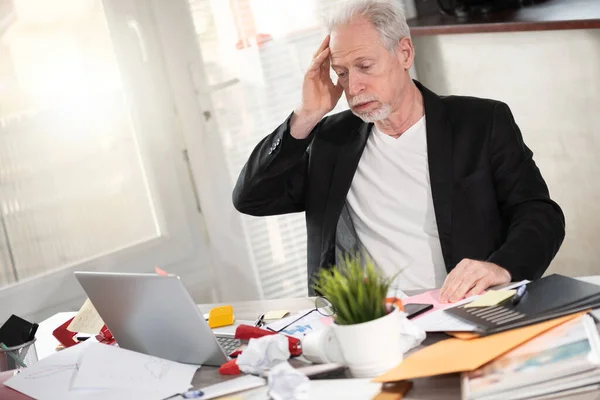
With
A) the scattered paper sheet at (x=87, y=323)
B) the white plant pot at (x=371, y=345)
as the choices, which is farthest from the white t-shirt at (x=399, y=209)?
the white plant pot at (x=371, y=345)

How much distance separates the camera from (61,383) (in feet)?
5.36

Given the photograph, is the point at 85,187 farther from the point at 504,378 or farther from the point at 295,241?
the point at 504,378

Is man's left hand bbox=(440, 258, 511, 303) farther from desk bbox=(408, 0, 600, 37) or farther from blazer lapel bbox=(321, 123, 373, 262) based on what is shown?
desk bbox=(408, 0, 600, 37)

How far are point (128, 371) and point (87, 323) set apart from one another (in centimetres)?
50

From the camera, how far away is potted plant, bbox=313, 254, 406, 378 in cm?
136

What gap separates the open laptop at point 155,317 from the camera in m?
1.59

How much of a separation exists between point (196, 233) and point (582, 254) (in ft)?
4.74

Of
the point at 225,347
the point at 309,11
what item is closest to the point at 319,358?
the point at 225,347

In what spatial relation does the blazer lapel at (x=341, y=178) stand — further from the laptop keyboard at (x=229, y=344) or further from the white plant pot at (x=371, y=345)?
the white plant pot at (x=371, y=345)

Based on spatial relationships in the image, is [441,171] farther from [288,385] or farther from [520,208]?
[288,385]

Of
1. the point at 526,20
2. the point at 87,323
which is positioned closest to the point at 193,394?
the point at 87,323

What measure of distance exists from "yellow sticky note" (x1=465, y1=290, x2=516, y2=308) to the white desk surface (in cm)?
10

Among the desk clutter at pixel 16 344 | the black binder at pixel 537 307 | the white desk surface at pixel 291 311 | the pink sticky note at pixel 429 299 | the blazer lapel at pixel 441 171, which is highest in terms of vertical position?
the blazer lapel at pixel 441 171

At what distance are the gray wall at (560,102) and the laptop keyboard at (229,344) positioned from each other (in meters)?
1.66
